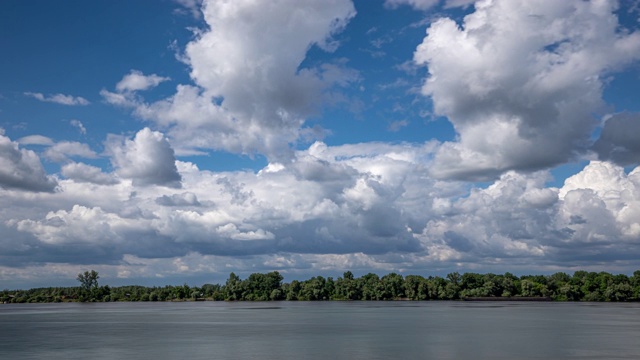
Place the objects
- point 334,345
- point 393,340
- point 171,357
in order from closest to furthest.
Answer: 1. point 171,357
2. point 334,345
3. point 393,340

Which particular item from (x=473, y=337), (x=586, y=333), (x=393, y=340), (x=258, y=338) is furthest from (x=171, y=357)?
(x=586, y=333)

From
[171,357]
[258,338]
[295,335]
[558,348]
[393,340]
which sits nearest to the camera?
[171,357]

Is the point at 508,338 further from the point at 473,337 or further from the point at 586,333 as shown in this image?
the point at 586,333

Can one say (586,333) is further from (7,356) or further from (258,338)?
(7,356)

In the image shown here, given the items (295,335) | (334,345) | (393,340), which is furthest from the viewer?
(295,335)

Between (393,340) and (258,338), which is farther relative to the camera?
(258,338)

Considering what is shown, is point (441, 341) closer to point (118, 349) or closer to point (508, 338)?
point (508, 338)

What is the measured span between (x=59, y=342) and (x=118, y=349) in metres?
13.8

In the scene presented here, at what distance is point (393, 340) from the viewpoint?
232 feet

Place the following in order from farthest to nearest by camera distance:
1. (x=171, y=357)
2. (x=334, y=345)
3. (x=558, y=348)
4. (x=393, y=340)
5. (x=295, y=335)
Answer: (x=295, y=335) → (x=393, y=340) → (x=334, y=345) → (x=558, y=348) → (x=171, y=357)

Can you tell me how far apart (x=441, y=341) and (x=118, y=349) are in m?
36.1

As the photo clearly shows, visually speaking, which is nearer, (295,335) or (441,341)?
(441,341)

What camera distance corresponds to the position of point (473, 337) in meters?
73.8

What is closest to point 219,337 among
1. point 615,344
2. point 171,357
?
point 171,357
